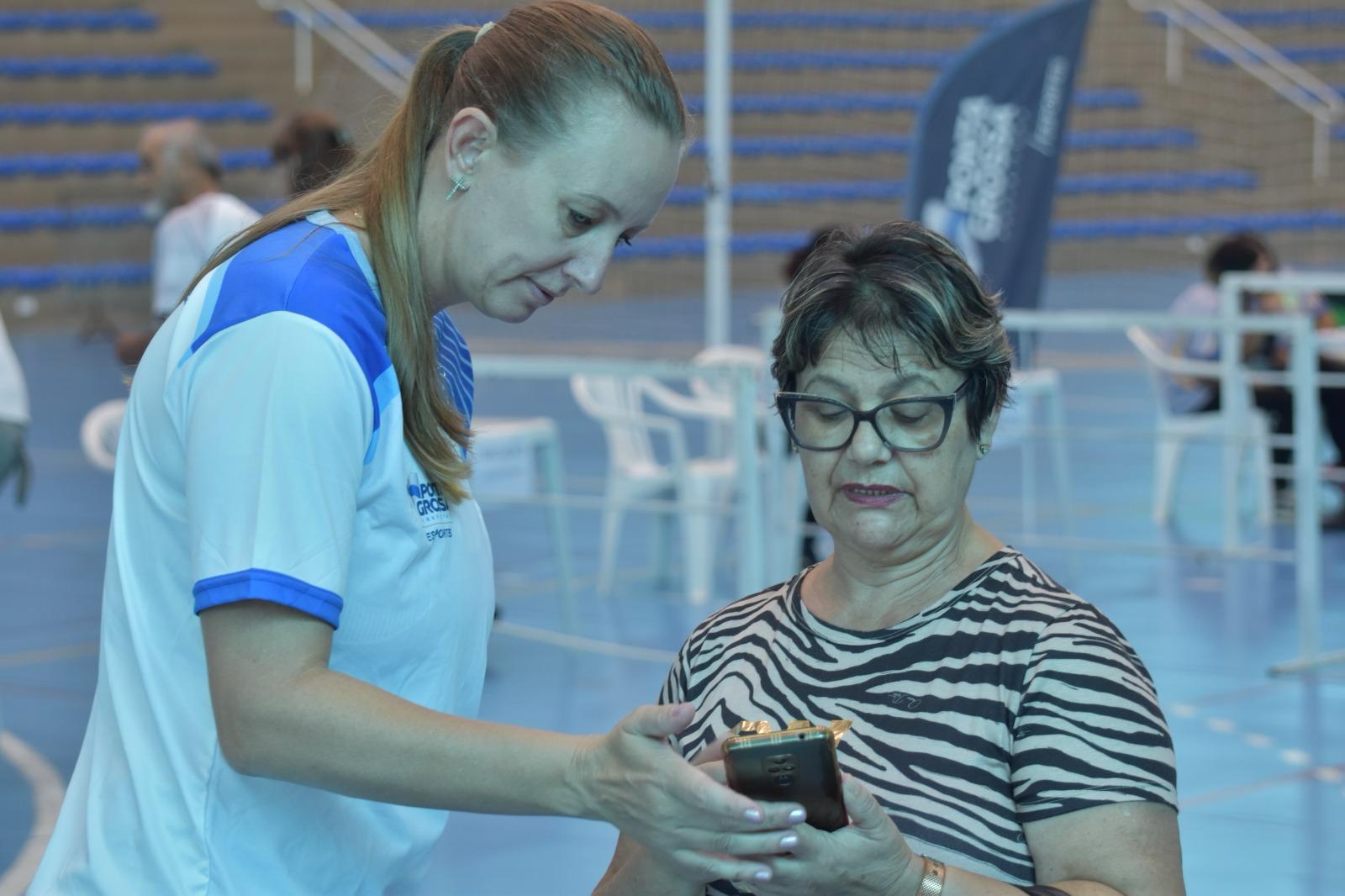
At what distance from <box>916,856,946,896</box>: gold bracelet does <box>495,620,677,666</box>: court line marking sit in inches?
135

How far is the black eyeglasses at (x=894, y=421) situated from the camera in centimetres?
160

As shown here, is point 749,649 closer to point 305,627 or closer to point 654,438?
point 305,627

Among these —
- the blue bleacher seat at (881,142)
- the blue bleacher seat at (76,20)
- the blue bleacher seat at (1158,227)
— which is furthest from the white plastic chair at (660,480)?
the blue bleacher seat at (76,20)

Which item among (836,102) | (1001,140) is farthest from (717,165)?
(836,102)

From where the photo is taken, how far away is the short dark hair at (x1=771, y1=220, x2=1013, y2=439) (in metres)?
1.60

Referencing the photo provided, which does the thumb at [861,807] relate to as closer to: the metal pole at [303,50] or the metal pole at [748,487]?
the metal pole at [748,487]

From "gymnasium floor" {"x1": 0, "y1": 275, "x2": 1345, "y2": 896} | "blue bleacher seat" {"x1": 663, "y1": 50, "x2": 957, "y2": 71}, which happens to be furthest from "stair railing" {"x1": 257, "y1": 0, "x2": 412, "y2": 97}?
"gymnasium floor" {"x1": 0, "y1": 275, "x2": 1345, "y2": 896}

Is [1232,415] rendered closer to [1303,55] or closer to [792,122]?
[792,122]

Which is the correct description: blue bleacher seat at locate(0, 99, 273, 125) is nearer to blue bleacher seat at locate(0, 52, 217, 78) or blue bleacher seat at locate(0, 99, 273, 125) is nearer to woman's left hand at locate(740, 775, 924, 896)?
blue bleacher seat at locate(0, 52, 217, 78)

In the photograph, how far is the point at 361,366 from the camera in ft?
3.98

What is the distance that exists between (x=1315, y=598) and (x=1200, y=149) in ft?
49.7

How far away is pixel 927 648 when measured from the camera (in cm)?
158

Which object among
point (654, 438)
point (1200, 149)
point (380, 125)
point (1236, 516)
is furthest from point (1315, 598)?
point (1200, 149)

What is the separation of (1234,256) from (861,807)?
247 inches
